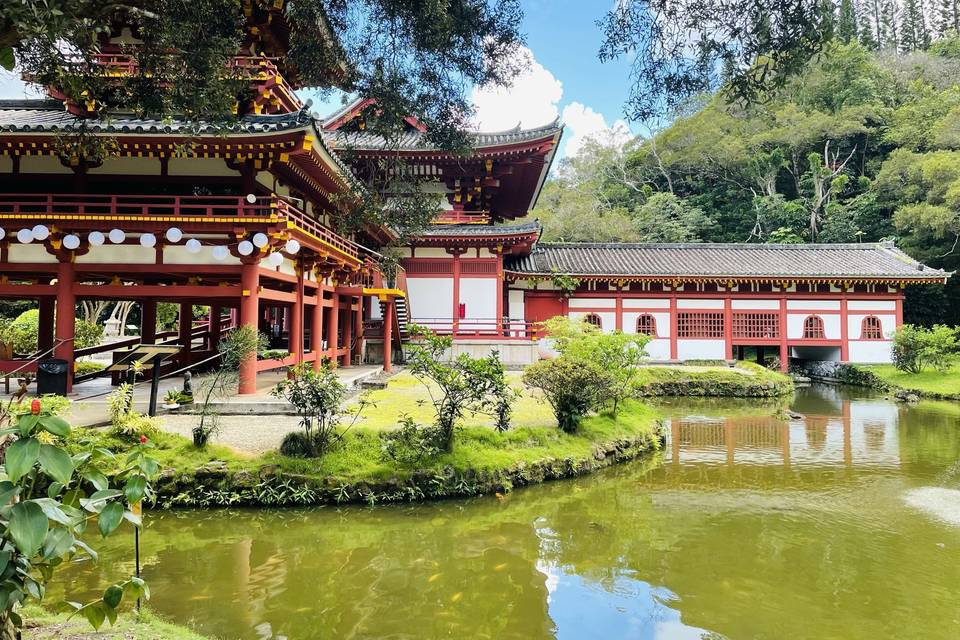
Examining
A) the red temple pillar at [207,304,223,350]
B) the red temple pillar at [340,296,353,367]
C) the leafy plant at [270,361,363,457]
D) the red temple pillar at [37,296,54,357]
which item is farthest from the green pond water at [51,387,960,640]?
the red temple pillar at [207,304,223,350]

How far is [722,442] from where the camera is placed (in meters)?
12.0

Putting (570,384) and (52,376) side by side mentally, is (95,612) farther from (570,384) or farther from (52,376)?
(52,376)

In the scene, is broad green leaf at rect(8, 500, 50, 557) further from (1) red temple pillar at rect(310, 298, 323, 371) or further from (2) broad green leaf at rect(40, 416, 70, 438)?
(1) red temple pillar at rect(310, 298, 323, 371)

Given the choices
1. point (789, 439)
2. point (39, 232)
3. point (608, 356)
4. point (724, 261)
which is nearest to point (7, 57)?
point (39, 232)

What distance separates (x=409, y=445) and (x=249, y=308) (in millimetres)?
4980

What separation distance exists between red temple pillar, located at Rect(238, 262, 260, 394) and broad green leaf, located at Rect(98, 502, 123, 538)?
886cm

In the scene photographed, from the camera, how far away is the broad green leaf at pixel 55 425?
1.96 metres

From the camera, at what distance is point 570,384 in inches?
383

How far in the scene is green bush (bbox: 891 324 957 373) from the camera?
66.1ft

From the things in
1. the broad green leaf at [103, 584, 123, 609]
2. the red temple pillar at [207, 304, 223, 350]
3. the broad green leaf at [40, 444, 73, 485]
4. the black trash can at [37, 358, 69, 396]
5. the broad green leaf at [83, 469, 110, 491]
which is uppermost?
the red temple pillar at [207, 304, 223, 350]

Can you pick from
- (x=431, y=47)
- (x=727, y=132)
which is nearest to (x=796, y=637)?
(x=431, y=47)

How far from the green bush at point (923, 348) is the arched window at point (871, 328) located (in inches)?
66.5

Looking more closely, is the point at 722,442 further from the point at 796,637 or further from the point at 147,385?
the point at 147,385

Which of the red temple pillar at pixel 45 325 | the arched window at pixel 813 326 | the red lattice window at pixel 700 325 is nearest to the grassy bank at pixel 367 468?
the red temple pillar at pixel 45 325
